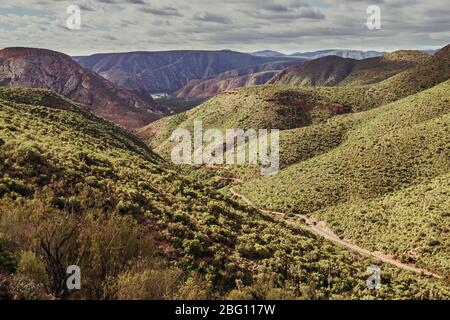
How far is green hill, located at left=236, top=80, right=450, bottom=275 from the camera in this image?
39.1 meters

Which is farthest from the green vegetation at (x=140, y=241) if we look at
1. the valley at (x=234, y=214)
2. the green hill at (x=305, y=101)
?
the green hill at (x=305, y=101)

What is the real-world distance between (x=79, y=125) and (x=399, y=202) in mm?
43103

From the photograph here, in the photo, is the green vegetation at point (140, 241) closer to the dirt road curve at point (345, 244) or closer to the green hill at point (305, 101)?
the dirt road curve at point (345, 244)

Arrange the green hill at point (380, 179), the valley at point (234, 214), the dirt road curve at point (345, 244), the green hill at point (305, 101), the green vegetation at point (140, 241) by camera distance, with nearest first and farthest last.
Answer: the green vegetation at point (140, 241), the valley at point (234, 214), the dirt road curve at point (345, 244), the green hill at point (380, 179), the green hill at point (305, 101)

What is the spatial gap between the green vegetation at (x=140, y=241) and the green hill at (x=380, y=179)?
8.49 metres

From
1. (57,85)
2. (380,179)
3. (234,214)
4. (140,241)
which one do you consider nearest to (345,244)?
(234,214)

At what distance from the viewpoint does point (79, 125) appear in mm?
58375

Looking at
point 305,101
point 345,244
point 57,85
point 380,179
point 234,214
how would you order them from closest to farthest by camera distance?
1. point 234,214
2. point 345,244
3. point 380,179
4. point 305,101
5. point 57,85

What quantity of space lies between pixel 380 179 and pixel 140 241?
40565 millimetres

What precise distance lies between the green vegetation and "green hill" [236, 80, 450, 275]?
27.8 feet

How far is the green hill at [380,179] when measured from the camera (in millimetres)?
39141

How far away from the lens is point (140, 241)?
61.1 feet

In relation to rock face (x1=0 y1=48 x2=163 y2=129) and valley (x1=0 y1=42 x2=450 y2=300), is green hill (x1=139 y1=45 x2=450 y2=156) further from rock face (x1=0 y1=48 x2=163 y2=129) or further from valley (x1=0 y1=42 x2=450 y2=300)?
rock face (x1=0 y1=48 x2=163 y2=129)

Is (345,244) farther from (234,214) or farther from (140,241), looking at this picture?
(140,241)
